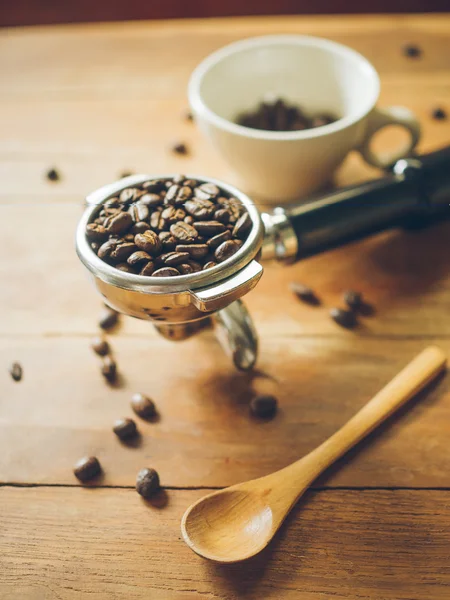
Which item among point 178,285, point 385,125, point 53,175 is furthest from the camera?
point 53,175

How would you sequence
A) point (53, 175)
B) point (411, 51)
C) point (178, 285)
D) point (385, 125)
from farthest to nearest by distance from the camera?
point (411, 51) < point (53, 175) < point (385, 125) < point (178, 285)

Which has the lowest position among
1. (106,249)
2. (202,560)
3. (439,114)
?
(202,560)

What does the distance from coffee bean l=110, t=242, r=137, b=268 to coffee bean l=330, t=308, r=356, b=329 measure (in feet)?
1.06

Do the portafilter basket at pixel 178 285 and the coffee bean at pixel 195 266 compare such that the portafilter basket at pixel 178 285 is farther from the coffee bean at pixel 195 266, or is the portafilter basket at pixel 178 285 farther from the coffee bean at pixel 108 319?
the coffee bean at pixel 108 319

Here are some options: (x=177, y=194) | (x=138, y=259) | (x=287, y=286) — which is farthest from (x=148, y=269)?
(x=287, y=286)

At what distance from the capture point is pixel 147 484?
24.2 inches

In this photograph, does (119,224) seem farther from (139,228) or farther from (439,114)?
(439,114)

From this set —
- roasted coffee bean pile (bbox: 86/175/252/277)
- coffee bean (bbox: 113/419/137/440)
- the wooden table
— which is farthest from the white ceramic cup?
coffee bean (bbox: 113/419/137/440)

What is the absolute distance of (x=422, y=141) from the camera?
1.07 m

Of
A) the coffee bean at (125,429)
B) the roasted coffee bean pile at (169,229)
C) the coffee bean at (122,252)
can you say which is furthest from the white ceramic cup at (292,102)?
the coffee bean at (125,429)

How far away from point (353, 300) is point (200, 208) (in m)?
0.29

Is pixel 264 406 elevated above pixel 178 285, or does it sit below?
below

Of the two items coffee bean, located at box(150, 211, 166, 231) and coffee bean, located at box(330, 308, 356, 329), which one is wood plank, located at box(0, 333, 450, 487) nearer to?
coffee bean, located at box(330, 308, 356, 329)

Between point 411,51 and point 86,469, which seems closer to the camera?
point 86,469
